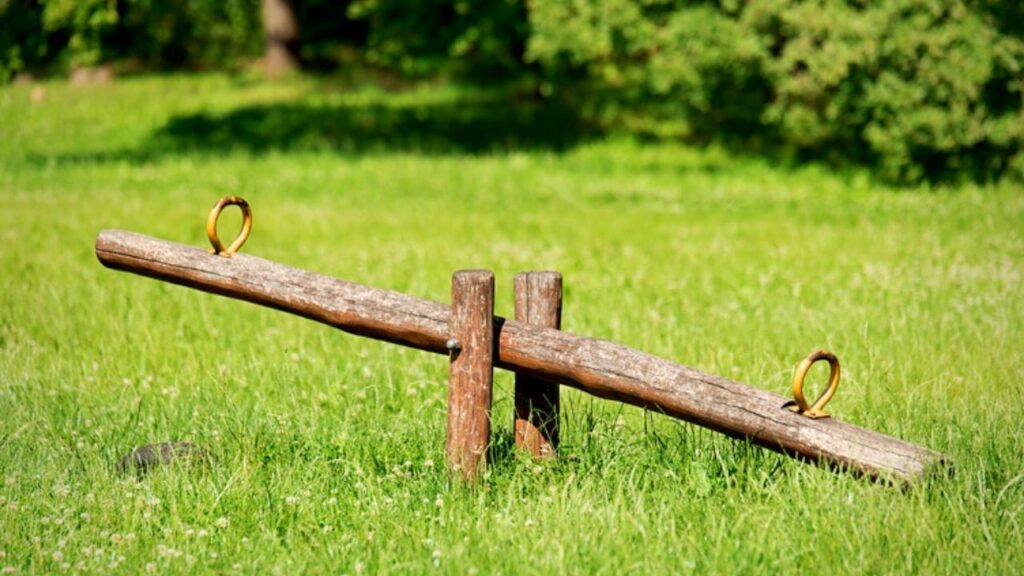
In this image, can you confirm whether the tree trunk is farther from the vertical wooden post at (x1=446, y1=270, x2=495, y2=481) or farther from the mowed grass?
the vertical wooden post at (x1=446, y1=270, x2=495, y2=481)

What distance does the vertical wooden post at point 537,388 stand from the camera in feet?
16.3

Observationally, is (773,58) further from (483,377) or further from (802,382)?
(802,382)

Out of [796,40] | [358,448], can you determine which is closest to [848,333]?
[358,448]

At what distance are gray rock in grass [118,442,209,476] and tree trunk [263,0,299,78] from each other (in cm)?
2497

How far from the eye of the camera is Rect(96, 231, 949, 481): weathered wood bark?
441 centimetres

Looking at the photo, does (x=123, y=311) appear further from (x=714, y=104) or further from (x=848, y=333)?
(x=714, y=104)

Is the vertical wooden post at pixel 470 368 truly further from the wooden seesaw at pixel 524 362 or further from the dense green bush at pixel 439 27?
the dense green bush at pixel 439 27

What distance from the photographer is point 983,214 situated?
13453 millimetres

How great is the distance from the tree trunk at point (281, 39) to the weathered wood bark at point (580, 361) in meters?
25.1

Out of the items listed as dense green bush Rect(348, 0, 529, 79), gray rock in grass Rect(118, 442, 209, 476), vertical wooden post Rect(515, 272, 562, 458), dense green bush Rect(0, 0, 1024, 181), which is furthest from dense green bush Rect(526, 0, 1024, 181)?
gray rock in grass Rect(118, 442, 209, 476)

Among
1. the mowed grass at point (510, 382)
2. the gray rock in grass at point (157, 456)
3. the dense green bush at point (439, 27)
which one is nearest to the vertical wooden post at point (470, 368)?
the mowed grass at point (510, 382)

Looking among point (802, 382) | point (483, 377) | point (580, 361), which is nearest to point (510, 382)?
point (483, 377)

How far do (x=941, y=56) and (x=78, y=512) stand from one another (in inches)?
516

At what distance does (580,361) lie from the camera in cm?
466
